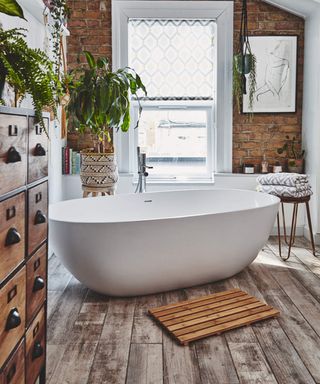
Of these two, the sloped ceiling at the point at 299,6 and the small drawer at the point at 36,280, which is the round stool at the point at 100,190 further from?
the sloped ceiling at the point at 299,6

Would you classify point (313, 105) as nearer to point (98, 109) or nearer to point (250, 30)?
point (250, 30)

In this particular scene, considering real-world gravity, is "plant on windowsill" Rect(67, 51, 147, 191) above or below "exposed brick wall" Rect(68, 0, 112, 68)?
below

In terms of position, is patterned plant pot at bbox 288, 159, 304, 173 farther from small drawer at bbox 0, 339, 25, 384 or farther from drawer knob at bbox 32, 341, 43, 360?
small drawer at bbox 0, 339, 25, 384

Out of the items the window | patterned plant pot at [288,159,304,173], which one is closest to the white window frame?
→ the window

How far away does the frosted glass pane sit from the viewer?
5332 millimetres

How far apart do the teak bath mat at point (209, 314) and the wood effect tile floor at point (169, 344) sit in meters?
0.05

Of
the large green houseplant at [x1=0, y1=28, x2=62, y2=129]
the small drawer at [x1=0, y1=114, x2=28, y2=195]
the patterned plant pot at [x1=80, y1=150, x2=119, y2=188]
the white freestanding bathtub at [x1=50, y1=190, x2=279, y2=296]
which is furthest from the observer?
the patterned plant pot at [x1=80, y1=150, x2=119, y2=188]

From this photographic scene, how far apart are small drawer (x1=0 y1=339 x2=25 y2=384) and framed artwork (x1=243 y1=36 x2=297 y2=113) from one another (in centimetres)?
412

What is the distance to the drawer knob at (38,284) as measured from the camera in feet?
5.72

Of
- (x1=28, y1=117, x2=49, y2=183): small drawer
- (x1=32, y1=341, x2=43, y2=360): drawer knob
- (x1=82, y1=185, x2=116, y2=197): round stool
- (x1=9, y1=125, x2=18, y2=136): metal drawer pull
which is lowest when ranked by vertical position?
(x1=32, y1=341, x2=43, y2=360): drawer knob

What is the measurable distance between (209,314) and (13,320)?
1712 mm

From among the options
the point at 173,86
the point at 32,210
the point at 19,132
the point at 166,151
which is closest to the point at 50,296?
the point at 32,210

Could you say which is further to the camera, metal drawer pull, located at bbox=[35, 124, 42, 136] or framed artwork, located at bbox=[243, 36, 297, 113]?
framed artwork, located at bbox=[243, 36, 297, 113]

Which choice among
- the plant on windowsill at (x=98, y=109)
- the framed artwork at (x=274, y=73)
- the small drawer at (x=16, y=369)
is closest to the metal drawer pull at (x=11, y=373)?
the small drawer at (x=16, y=369)
